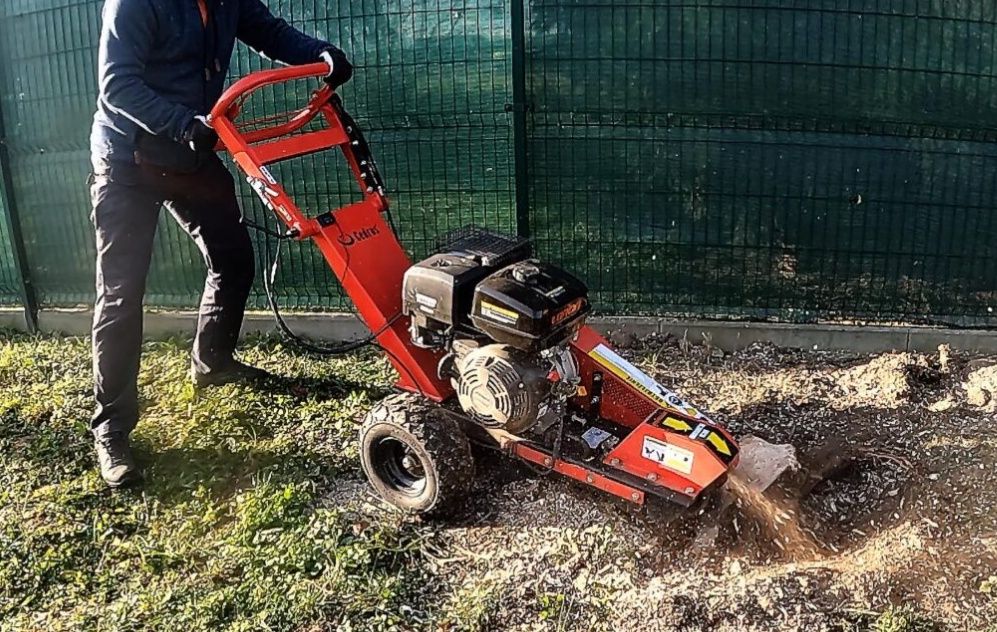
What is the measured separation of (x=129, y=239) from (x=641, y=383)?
2.36 m

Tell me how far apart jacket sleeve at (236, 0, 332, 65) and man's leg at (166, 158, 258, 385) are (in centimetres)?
62

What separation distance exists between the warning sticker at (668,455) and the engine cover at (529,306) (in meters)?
0.51

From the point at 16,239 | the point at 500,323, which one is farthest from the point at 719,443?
the point at 16,239

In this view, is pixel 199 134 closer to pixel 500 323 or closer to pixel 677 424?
pixel 500 323

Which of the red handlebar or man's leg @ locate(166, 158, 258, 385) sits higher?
the red handlebar

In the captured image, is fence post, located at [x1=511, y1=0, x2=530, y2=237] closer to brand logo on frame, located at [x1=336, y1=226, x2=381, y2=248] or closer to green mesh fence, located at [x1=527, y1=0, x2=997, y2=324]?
green mesh fence, located at [x1=527, y1=0, x2=997, y2=324]

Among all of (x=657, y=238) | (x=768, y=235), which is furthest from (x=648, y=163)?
(x=768, y=235)

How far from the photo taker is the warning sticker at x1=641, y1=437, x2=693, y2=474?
366 cm

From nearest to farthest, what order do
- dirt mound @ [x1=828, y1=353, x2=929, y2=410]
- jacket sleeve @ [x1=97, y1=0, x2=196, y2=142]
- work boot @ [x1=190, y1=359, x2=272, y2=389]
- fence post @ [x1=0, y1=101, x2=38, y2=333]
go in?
1. jacket sleeve @ [x1=97, y1=0, x2=196, y2=142]
2. dirt mound @ [x1=828, y1=353, x2=929, y2=410]
3. work boot @ [x1=190, y1=359, x2=272, y2=389]
4. fence post @ [x1=0, y1=101, x2=38, y2=333]

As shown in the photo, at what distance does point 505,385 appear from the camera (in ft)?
12.3

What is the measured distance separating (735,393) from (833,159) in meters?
1.48

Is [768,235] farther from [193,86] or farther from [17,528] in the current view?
[17,528]

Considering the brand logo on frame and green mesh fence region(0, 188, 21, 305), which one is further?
green mesh fence region(0, 188, 21, 305)

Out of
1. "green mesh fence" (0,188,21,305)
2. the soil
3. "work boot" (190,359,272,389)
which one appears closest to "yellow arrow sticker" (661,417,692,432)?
the soil
